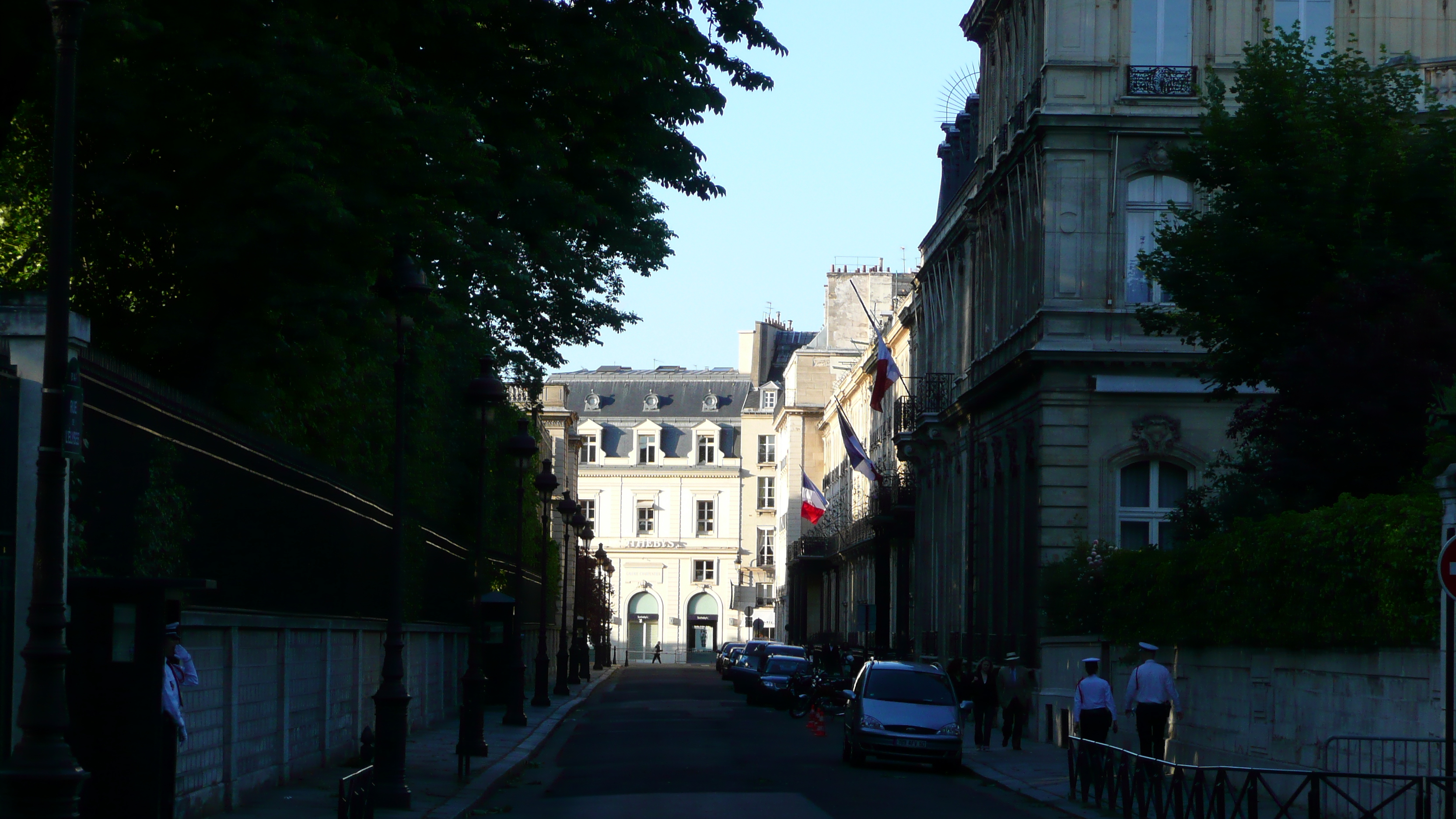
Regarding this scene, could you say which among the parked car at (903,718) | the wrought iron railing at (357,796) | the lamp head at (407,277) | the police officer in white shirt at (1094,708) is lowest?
the parked car at (903,718)

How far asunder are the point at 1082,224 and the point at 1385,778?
21795mm

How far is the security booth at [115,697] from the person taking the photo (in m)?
12.5

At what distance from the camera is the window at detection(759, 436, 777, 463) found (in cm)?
12219

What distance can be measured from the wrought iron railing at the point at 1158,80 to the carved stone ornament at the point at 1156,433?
237 inches

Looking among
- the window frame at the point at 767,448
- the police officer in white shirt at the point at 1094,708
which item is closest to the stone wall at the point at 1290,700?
the police officer in white shirt at the point at 1094,708

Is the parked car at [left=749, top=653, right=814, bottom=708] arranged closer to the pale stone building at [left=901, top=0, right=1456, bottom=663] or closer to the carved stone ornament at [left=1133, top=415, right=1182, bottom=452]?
the pale stone building at [left=901, top=0, right=1456, bottom=663]

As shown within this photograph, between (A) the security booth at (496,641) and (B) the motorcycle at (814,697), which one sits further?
(B) the motorcycle at (814,697)

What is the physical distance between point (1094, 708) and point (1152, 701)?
1430 millimetres

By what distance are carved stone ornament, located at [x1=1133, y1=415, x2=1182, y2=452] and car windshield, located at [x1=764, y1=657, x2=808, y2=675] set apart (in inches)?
643

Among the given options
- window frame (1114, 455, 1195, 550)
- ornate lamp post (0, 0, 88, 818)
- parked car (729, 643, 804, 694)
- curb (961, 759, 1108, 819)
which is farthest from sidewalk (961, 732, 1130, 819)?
parked car (729, 643, 804, 694)

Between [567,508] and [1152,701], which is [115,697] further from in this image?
[567,508]

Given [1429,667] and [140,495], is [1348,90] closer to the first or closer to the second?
[1429,667]

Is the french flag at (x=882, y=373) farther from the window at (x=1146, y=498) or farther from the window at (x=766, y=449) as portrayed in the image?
the window at (x=766, y=449)

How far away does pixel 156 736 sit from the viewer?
12625mm
